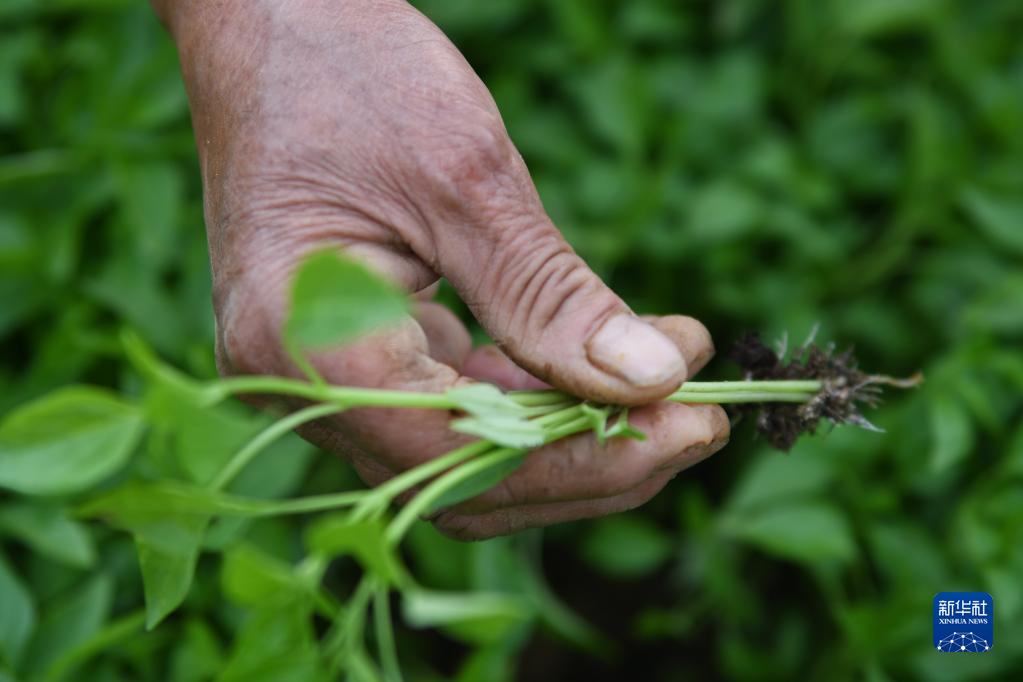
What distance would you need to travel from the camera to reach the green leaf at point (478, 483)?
76cm

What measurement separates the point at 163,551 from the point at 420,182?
38cm

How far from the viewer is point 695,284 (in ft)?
5.69

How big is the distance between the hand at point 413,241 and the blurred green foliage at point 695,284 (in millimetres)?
451

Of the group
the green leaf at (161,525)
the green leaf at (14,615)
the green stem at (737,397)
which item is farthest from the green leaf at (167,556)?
the green leaf at (14,615)

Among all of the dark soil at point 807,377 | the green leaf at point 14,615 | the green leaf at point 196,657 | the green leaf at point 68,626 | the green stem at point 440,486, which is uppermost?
the green stem at point 440,486

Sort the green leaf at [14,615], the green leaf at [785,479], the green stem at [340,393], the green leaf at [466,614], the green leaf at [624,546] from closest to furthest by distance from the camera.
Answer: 1. the green leaf at [466,614]
2. the green stem at [340,393]
3. the green leaf at [14,615]
4. the green leaf at [785,479]
5. the green leaf at [624,546]

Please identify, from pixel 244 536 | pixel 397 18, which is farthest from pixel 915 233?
pixel 244 536

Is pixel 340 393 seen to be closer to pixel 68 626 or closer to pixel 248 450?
pixel 248 450

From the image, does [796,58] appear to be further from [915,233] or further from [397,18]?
[397,18]

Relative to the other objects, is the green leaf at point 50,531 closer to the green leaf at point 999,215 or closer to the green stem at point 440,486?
the green stem at point 440,486

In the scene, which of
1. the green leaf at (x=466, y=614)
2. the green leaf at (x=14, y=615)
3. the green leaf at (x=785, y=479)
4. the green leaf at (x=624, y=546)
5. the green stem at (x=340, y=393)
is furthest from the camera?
the green leaf at (x=624, y=546)

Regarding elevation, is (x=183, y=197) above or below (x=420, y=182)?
below

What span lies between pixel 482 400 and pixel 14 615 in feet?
2.33

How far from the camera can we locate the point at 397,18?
0.90 m
